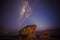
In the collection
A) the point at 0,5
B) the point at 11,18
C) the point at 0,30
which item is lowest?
the point at 0,30

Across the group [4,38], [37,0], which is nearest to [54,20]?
[37,0]

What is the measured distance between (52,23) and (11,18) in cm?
76

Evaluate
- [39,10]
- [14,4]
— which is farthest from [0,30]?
[39,10]

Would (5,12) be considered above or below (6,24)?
above

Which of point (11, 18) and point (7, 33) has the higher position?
point (11, 18)

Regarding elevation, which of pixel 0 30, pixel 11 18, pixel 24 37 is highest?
pixel 11 18

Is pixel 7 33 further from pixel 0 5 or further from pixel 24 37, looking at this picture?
pixel 0 5

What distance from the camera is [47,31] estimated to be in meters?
2.70

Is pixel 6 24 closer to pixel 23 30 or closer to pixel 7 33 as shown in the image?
pixel 7 33

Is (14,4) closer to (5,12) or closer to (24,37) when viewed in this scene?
(5,12)

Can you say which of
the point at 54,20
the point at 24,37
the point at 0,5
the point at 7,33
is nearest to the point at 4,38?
the point at 7,33

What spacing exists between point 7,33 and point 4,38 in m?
0.10

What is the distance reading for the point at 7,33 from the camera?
2.63 metres

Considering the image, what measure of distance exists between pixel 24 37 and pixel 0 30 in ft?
1.47
